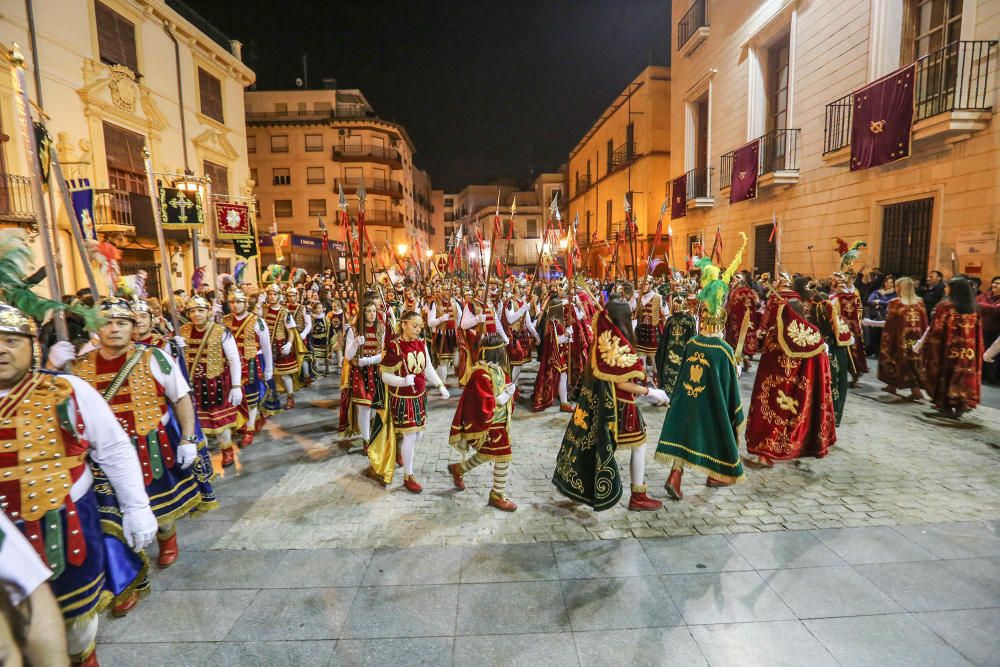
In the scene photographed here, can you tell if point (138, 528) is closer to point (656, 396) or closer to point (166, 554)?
point (166, 554)

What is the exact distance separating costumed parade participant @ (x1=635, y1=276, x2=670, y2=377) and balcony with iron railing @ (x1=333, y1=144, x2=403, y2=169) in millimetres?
35091

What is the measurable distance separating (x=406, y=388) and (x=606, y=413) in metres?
2.02

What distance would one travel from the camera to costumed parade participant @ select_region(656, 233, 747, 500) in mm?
4566

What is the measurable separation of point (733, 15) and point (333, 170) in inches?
1203

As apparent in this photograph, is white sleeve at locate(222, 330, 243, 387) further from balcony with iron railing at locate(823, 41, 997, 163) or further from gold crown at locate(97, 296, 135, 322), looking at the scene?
balcony with iron railing at locate(823, 41, 997, 163)

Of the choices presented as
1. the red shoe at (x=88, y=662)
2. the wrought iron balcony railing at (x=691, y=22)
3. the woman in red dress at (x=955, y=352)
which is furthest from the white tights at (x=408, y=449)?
the wrought iron balcony railing at (x=691, y=22)

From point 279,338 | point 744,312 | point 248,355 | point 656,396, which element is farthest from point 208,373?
point 744,312

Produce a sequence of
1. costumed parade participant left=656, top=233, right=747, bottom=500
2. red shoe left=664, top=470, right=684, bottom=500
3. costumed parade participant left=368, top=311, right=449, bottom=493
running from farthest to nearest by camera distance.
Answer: costumed parade participant left=368, top=311, right=449, bottom=493, red shoe left=664, top=470, right=684, bottom=500, costumed parade participant left=656, top=233, right=747, bottom=500

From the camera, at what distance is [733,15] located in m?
17.1

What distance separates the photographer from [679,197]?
69.0 ft

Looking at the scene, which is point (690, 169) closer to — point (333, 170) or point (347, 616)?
point (347, 616)

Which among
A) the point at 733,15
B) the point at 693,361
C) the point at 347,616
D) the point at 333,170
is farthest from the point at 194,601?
the point at 333,170

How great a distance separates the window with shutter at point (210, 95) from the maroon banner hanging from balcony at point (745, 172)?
1988 centimetres

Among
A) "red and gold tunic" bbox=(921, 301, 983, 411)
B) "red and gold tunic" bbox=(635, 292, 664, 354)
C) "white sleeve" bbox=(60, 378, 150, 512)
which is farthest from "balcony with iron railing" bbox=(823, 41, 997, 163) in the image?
"white sleeve" bbox=(60, 378, 150, 512)
